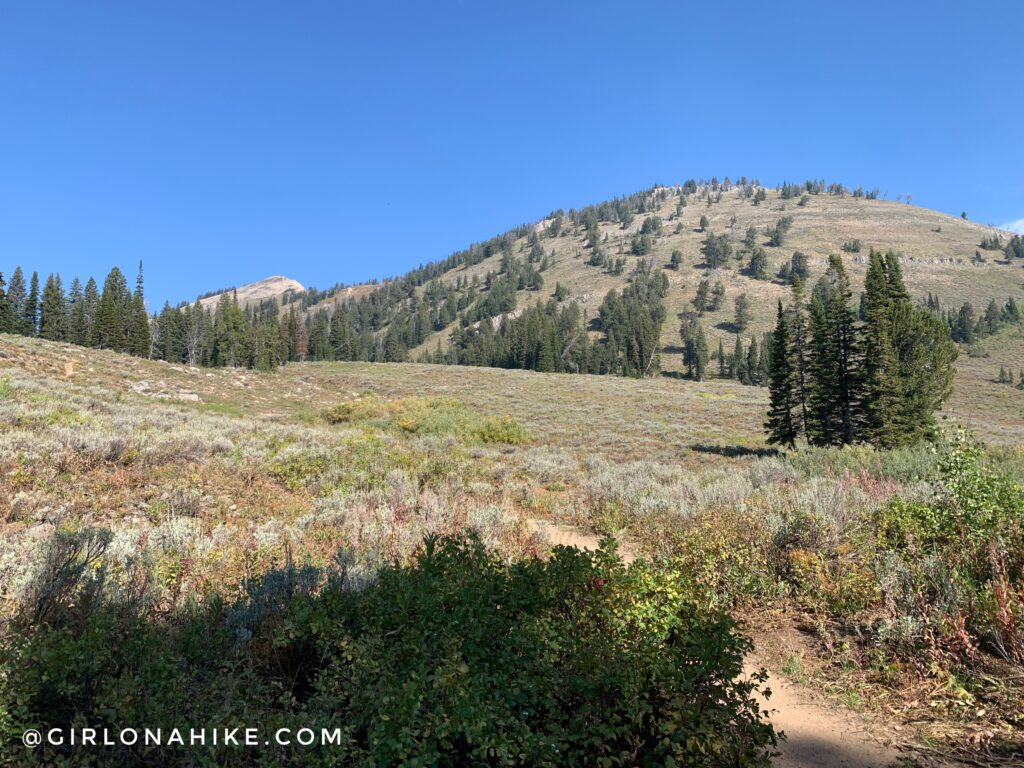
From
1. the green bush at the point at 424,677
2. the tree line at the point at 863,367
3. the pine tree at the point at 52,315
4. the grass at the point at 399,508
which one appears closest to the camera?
the green bush at the point at 424,677

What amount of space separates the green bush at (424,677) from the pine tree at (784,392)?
28088 millimetres

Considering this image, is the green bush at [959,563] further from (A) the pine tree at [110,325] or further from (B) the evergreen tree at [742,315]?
(B) the evergreen tree at [742,315]

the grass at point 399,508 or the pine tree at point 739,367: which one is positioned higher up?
the pine tree at point 739,367

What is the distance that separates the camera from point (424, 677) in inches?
120

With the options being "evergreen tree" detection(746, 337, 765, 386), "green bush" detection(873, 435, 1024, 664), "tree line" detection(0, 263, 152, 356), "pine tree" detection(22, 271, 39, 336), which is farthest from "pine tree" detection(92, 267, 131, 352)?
"evergreen tree" detection(746, 337, 765, 386)

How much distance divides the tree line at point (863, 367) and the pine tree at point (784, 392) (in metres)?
0.05

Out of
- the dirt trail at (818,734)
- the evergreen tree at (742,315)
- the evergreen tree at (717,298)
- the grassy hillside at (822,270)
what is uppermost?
the grassy hillside at (822,270)

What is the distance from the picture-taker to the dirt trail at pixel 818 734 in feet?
12.5

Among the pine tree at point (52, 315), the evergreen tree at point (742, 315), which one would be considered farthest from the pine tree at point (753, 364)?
the pine tree at point (52, 315)

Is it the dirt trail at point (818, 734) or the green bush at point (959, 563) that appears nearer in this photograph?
the dirt trail at point (818, 734)

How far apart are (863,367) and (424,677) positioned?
29.5 metres

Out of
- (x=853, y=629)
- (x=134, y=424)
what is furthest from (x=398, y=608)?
(x=134, y=424)

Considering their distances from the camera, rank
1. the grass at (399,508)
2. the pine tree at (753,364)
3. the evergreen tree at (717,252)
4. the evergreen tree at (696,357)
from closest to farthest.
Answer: the grass at (399,508) < the pine tree at (753,364) < the evergreen tree at (696,357) < the evergreen tree at (717,252)

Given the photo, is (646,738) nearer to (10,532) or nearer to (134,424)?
(10,532)
